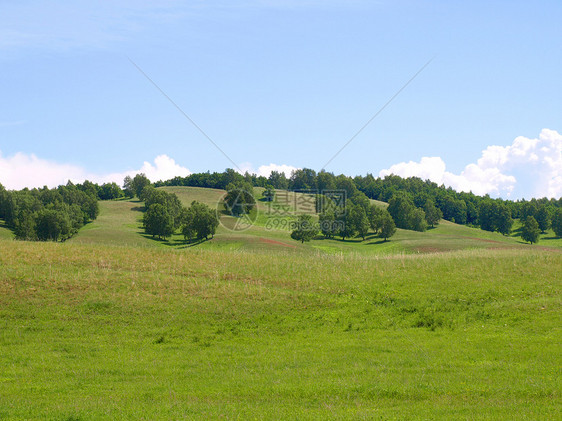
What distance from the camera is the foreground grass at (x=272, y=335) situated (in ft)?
38.4

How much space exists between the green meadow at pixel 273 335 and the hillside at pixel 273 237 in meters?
31.3

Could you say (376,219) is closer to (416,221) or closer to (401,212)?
(416,221)

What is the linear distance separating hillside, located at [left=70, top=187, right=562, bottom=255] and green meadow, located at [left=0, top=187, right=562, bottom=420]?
31276 mm

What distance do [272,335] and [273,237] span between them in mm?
75994

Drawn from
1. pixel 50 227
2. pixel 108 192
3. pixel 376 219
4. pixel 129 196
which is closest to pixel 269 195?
pixel 129 196

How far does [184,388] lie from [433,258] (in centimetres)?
2892

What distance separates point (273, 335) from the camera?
20.4m

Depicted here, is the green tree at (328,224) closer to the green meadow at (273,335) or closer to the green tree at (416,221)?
the green tree at (416,221)

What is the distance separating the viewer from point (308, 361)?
15836 millimetres

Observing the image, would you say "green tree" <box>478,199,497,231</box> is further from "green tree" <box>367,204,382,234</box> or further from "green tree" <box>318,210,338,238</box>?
"green tree" <box>318,210,338,238</box>

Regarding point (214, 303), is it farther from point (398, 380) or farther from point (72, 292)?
point (398, 380)

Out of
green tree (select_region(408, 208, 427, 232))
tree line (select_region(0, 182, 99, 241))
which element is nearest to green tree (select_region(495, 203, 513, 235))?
green tree (select_region(408, 208, 427, 232))

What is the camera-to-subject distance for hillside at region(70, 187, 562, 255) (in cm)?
7181

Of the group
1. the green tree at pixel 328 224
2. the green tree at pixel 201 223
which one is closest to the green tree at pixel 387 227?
the green tree at pixel 328 224
